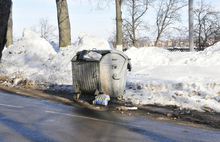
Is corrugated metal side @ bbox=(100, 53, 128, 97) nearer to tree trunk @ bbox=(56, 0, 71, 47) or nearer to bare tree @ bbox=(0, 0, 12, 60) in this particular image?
bare tree @ bbox=(0, 0, 12, 60)

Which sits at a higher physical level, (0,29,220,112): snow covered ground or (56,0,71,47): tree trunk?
(56,0,71,47): tree trunk

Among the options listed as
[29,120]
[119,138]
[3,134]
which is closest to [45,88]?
[29,120]

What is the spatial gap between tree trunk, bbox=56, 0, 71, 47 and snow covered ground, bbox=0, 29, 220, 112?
0.76m

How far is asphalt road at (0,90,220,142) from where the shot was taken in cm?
466

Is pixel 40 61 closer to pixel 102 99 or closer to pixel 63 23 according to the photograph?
pixel 63 23

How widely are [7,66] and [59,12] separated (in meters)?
5.08

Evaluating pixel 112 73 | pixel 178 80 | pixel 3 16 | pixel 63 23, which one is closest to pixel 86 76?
pixel 112 73

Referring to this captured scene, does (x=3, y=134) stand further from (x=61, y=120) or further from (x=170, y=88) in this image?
(x=170, y=88)

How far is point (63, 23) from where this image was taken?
17.0 meters

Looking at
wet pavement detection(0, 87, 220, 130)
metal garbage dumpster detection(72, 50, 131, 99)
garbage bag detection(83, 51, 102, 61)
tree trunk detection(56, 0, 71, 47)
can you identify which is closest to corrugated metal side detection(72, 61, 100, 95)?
metal garbage dumpster detection(72, 50, 131, 99)

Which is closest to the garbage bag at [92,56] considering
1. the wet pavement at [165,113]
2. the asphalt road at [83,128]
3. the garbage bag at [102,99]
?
the garbage bag at [102,99]

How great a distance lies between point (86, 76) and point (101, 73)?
0.55 metres

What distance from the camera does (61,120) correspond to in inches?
232

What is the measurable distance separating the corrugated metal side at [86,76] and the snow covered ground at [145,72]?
4.45 feet
